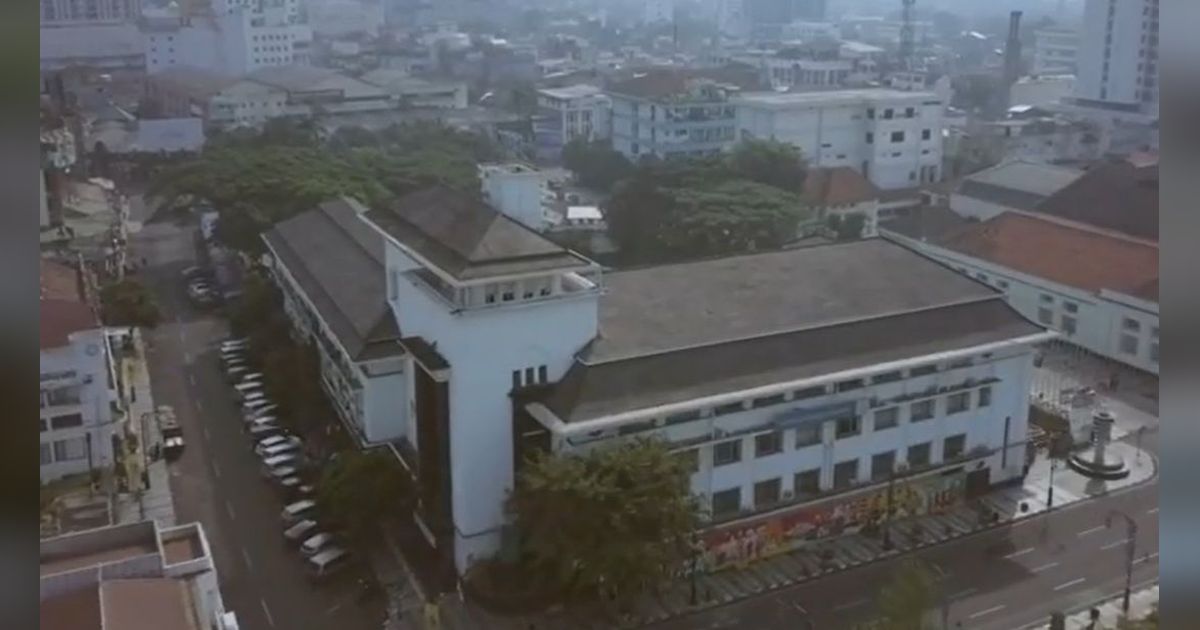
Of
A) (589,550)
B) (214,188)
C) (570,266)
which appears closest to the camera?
(589,550)

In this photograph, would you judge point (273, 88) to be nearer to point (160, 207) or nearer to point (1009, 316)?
point (160, 207)

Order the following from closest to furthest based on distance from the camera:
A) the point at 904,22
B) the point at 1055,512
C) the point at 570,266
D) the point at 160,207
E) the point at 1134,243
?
the point at 570,266, the point at 1055,512, the point at 1134,243, the point at 160,207, the point at 904,22

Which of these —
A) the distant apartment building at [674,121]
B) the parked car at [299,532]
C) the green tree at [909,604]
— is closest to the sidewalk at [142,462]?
the parked car at [299,532]

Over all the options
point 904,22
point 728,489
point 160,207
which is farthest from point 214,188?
point 904,22

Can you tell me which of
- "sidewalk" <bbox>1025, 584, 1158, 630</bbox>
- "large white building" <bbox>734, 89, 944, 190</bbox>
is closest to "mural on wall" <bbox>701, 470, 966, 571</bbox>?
"sidewalk" <bbox>1025, 584, 1158, 630</bbox>

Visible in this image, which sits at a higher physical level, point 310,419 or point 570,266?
point 570,266

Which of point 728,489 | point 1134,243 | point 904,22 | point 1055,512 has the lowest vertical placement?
point 1055,512

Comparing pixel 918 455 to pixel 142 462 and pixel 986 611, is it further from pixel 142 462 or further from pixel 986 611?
pixel 142 462
